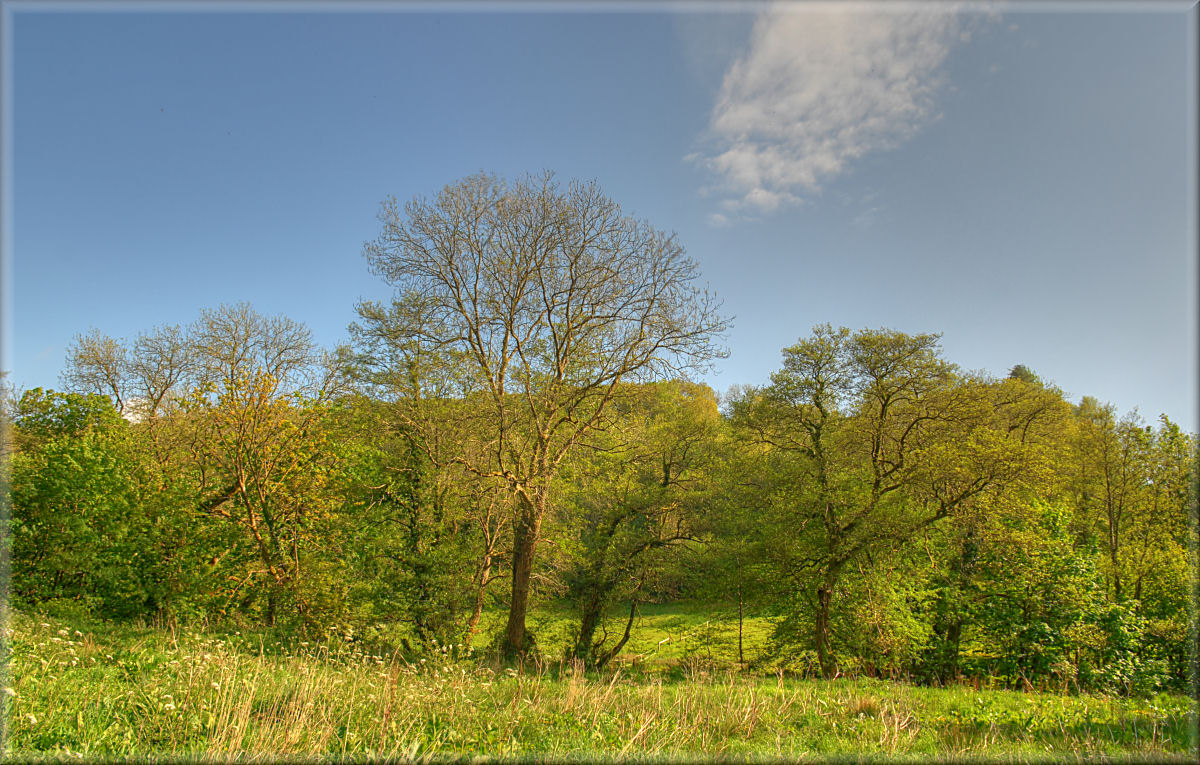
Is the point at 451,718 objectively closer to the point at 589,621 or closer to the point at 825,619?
the point at 825,619

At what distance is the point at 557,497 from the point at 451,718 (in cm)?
1058

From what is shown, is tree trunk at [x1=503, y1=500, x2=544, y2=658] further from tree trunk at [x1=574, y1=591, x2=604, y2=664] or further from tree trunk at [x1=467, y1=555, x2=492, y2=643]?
tree trunk at [x1=574, y1=591, x2=604, y2=664]

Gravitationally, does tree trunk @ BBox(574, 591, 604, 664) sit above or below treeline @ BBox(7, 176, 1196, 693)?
below

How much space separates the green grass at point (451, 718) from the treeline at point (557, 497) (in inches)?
169

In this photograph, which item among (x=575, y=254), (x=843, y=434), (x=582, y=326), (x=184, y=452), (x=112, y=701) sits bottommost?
(x=112, y=701)

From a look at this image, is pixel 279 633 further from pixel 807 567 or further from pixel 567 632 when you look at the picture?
pixel 807 567

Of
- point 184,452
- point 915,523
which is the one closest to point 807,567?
point 915,523

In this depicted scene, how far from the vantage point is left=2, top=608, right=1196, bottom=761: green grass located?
163 inches

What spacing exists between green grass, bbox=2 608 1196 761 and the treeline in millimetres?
4291

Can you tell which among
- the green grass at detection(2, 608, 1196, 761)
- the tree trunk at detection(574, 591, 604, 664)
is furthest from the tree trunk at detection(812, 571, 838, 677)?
the tree trunk at detection(574, 591, 604, 664)

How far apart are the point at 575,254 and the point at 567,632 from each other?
1313cm

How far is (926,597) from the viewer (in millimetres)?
15180

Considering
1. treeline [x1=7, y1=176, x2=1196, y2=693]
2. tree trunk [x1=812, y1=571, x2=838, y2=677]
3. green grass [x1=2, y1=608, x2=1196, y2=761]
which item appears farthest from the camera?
tree trunk [x1=812, y1=571, x2=838, y2=677]

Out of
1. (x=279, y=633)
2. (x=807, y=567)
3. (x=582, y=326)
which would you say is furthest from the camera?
(x=807, y=567)
